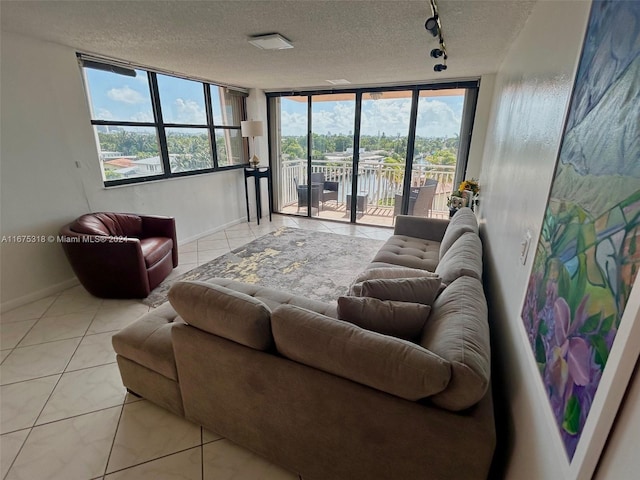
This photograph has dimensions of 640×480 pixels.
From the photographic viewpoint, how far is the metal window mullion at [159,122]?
143 inches

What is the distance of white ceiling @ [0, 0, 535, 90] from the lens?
1.92 metres

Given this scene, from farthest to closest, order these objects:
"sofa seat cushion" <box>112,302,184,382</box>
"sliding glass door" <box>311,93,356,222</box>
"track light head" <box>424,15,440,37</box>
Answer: "sliding glass door" <box>311,93,356,222</box> → "track light head" <box>424,15,440,37</box> → "sofa seat cushion" <box>112,302,184,382</box>

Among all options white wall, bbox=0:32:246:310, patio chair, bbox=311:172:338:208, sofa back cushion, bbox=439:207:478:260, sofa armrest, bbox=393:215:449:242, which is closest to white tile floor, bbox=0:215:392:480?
white wall, bbox=0:32:246:310

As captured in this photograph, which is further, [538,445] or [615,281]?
[538,445]

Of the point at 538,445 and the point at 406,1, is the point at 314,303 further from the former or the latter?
the point at 406,1

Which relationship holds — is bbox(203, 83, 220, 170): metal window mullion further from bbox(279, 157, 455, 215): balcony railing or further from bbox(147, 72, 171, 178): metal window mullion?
bbox(279, 157, 455, 215): balcony railing

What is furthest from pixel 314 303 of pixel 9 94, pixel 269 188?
pixel 269 188

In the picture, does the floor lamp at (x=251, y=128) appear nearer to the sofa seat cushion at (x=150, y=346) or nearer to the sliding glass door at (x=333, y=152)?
the sliding glass door at (x=333, y=152)

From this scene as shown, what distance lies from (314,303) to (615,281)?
1413mm

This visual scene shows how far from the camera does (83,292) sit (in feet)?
9.62

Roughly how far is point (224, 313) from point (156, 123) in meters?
3.41

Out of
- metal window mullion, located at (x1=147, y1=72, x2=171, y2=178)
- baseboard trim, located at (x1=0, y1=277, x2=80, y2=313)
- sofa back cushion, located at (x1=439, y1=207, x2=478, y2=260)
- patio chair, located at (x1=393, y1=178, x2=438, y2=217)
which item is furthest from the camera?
patio chair, located at (x1=393, y1=178, x2=438, y2=217)

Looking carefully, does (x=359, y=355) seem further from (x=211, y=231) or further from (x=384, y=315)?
(x=211, y=231)

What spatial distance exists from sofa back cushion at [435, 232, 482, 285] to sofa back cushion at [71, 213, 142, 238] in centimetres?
285
